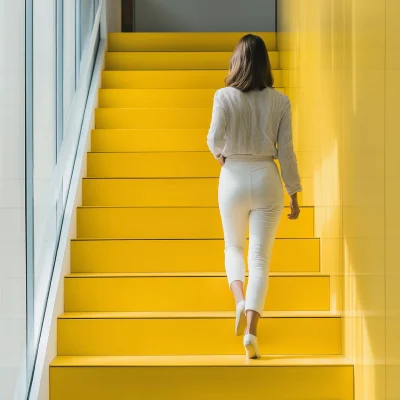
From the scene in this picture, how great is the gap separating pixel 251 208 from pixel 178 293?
1.85 ft

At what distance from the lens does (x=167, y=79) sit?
19.9ft

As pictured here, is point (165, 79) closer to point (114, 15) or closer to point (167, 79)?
point (167, 79)

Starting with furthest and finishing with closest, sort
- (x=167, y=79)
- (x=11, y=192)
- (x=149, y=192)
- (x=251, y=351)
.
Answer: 1. (x=167, y=79)
2. (x=149, y=192)
3. (x=251, y=351)
4. (x=11, y=192)

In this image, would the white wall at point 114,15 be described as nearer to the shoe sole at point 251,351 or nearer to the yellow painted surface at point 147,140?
the yellow painted surface at point 147,140

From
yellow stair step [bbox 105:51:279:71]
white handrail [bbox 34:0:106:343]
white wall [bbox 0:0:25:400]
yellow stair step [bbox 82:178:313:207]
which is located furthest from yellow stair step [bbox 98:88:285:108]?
white wall [bbox 0:0:25:400]

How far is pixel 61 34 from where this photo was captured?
4367 mm

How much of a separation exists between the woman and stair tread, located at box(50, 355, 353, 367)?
0.28 metres

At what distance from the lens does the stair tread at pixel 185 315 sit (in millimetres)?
3586

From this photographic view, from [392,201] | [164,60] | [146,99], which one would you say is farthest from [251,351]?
[164,60]

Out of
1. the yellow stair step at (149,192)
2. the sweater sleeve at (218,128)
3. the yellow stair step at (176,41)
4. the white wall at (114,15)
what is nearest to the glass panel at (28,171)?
the yellow stair step at (149,192)

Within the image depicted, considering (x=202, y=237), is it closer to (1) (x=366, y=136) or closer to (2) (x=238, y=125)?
(2) (x=238, y=125)

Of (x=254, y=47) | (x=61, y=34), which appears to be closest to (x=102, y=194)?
(x=61, y=34)

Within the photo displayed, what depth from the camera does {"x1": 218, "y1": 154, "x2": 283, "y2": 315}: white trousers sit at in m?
3.53

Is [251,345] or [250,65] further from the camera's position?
[250,65]
